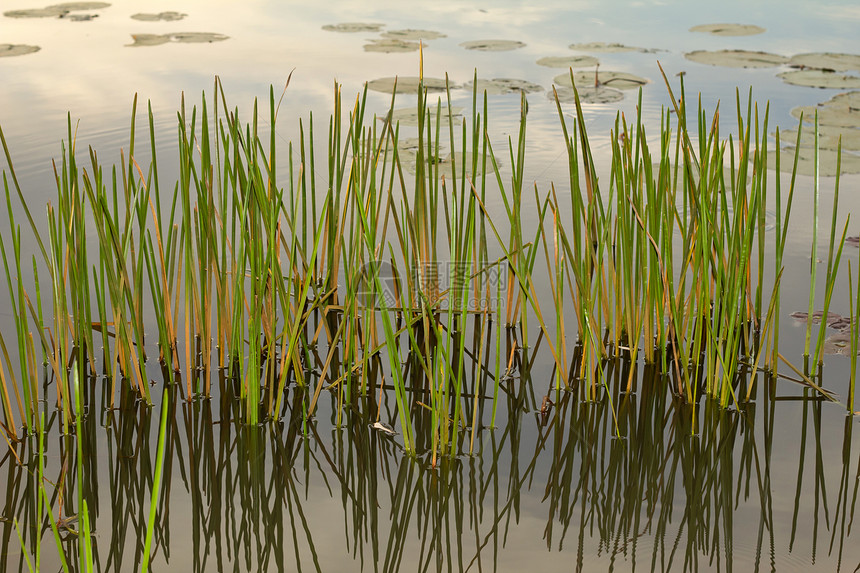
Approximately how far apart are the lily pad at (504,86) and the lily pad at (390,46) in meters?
0.93

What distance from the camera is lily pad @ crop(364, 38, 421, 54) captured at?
17.5ft

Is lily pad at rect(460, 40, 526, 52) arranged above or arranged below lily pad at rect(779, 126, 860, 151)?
above

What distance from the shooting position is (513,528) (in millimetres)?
1588

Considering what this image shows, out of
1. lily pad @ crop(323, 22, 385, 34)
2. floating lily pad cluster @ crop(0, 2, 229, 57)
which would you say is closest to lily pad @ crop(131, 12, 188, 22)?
floating lily pad cluster @ crop(0, 2, 229, 57)

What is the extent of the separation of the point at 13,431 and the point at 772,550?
143cm

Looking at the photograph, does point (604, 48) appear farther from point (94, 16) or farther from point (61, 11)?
point (61, 11)

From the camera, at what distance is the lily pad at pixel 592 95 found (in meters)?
4.36

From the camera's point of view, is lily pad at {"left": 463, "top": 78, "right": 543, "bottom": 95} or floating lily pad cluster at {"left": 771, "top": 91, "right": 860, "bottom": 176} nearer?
floating lily pad cluster at {"left": 771, "top": 91, "right": 860, "bottom": 176}

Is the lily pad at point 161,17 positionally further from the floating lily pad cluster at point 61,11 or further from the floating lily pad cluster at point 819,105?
the floating lily pad cluster at point 819,105

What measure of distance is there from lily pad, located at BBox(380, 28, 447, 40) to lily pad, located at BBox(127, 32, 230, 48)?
41.3 inches

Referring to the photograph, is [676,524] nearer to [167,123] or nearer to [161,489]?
[161,489]

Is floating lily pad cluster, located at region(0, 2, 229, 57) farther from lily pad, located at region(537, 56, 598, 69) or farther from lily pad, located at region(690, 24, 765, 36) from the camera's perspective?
lily pad, located at region(690, 24, 765, 36)

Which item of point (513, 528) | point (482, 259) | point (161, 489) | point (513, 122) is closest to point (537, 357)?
point (482, 259)

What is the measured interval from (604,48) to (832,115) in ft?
5.69
